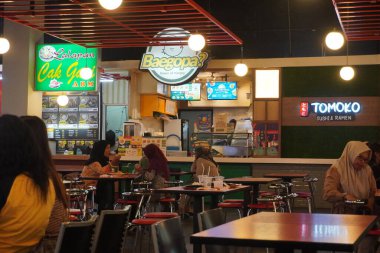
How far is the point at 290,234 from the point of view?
3.38m

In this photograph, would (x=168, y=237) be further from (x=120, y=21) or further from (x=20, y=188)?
(x=120, y=21)

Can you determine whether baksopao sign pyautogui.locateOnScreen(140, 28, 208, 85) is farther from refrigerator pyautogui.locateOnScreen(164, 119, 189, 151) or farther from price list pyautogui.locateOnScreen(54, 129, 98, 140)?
price list pyautogui.locateOnScreen(54, 129, 98, 140)

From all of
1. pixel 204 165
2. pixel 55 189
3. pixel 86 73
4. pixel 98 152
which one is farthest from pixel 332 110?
pixel 55 189

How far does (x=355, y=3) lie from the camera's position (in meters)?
9.69

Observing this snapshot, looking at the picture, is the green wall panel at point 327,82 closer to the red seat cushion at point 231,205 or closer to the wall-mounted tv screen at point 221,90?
the wall-mounted tv screen at point 221,90

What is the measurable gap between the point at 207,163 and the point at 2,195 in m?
7.76

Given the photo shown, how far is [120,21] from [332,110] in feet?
18.5

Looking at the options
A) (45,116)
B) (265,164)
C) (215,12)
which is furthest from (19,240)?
(45,116)

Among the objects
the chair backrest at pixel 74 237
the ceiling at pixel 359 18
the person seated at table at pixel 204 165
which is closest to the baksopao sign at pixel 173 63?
the person seated at table at pixel 204 165

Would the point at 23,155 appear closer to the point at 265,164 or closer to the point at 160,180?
the point at 160,180

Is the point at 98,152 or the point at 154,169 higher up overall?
the point at 98,152

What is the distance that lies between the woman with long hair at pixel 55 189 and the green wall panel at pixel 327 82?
36.6 ft

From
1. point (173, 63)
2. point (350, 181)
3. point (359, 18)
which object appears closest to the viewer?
point (350, 181)

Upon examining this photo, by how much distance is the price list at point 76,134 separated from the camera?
18234 millimetres
